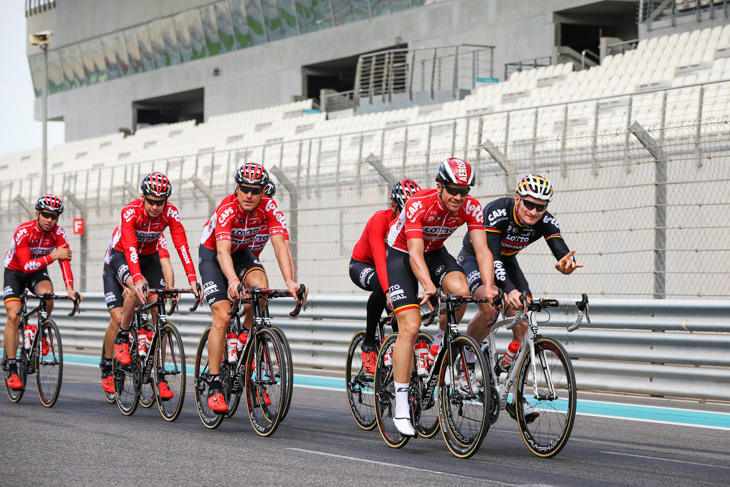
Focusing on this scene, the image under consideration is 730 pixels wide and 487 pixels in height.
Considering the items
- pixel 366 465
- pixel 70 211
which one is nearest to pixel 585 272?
pixel 366 465

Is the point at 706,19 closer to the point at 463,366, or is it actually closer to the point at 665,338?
the point at 665,338

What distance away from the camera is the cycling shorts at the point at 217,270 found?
809cm

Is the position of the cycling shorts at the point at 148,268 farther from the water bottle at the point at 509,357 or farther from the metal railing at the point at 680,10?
the metal railing at the point at 680,10

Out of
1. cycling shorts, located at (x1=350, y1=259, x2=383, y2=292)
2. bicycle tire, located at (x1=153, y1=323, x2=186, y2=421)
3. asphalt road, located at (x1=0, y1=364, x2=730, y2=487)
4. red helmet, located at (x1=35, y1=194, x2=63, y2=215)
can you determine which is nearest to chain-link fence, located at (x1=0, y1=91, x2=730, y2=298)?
asphalt road, located at (x1=0, y1=364, x2=730, y2=487)

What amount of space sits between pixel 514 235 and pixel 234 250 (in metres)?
2.30

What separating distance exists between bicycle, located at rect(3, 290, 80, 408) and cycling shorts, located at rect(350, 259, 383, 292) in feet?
9.55

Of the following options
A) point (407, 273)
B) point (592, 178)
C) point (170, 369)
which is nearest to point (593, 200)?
point (592, 178)

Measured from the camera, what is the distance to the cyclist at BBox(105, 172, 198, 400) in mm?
8828

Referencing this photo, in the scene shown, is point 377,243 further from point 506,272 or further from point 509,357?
point 509,357

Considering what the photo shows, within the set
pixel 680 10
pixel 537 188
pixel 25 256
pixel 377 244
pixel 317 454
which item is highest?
pixel 680 10

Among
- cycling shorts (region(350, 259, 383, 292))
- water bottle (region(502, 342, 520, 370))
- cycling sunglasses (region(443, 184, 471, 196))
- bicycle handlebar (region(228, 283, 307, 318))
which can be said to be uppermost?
cycling sunglasses (region(443, 184, 471, 196))

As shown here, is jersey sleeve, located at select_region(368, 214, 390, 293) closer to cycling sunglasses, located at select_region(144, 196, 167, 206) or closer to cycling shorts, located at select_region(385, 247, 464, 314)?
cycling shorts, located at select_region(385, 247, 464, 314)

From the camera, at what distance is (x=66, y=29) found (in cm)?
5328

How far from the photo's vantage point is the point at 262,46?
42.2 meters
